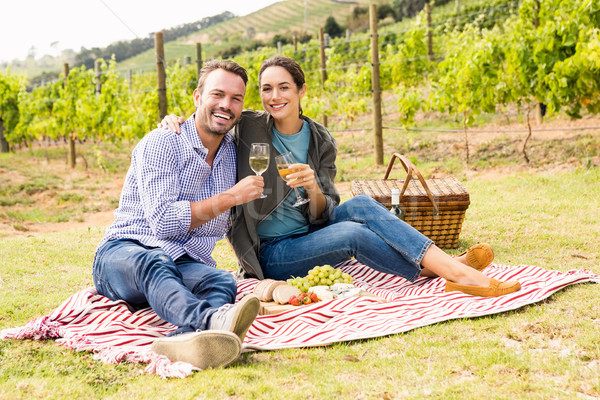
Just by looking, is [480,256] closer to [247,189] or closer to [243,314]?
[247,189]

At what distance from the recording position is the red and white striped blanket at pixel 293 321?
2600 mm

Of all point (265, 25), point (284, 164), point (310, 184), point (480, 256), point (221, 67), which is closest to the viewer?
point (284, 164)

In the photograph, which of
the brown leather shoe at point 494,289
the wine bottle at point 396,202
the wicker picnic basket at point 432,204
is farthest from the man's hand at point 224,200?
the wicker picnic basket at point 432,204

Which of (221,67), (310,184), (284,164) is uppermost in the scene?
(221,67)

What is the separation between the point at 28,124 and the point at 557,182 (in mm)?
13050

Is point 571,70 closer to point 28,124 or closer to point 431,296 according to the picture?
point 431,296

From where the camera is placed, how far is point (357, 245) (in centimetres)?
338

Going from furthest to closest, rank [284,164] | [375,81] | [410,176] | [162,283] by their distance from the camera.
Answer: [375,81], [410,176], [284,164], [162,283]

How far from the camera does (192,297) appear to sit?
2.55 metres

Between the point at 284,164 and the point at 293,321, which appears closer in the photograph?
the point at 293,321

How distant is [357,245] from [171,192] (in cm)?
111

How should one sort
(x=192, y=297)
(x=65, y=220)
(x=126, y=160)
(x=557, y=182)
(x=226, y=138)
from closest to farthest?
(x=192, y=297) < (x=226, y=138) < (x=557, y=182) < (x=65, y=220) < (x=126, y=160)

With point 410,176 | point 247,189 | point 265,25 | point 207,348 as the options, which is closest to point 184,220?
point 247,189

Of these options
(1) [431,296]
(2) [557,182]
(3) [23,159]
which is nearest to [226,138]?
(1) [431,296]
